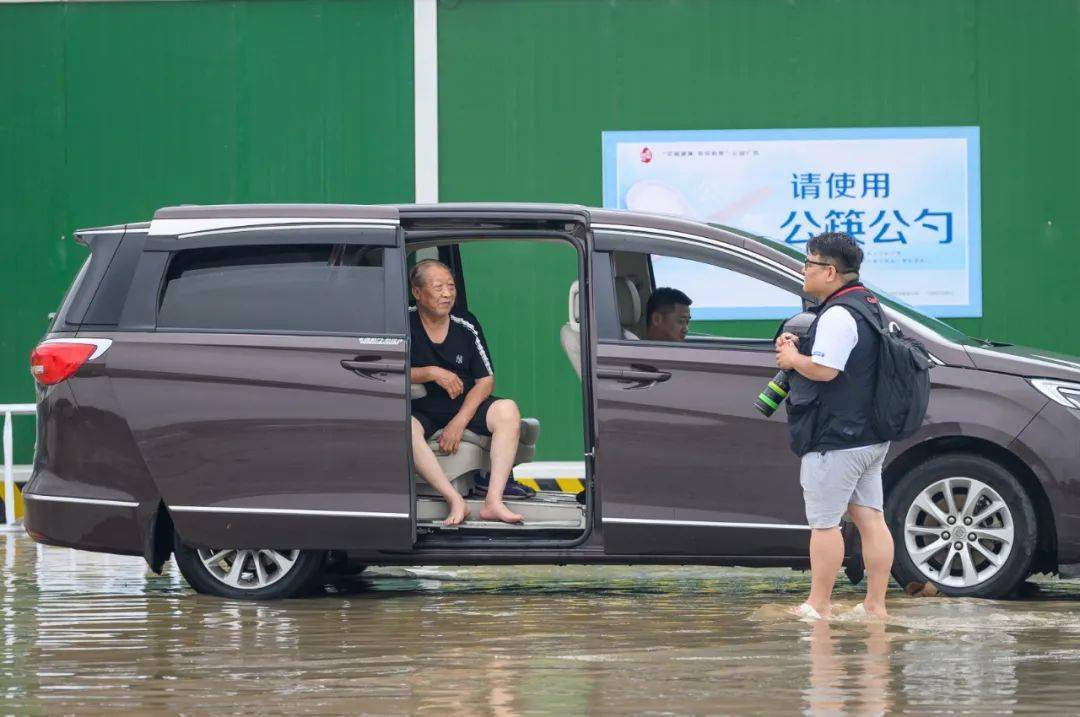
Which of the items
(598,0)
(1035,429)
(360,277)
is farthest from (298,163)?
(1035,429)

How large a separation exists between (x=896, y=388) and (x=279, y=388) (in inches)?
104

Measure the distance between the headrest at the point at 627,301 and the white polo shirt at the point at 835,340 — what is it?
115 centimetres

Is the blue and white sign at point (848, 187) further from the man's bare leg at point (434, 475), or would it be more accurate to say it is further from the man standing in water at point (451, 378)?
the man's bare leg at point (434, 475)

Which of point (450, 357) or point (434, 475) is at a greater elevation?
point (450, 357)

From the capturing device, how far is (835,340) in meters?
7.14

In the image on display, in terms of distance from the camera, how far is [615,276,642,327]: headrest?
811 centimetres

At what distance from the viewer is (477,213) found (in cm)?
812

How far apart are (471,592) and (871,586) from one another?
6.84ft

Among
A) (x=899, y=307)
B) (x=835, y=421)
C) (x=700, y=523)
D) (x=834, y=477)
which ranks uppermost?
(x=899, y=307)

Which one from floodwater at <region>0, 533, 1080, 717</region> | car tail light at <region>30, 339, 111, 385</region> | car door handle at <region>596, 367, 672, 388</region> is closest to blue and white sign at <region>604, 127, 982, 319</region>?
floodwater at <region>0, 533, 1080, 717</region>

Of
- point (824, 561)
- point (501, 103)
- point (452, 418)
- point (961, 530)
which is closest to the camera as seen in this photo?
point (824, 561)

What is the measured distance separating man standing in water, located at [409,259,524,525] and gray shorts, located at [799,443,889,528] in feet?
5.20

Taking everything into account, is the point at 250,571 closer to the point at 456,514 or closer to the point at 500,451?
the point at 456,514

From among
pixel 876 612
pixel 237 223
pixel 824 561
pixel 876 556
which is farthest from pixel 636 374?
pixel 237 223
